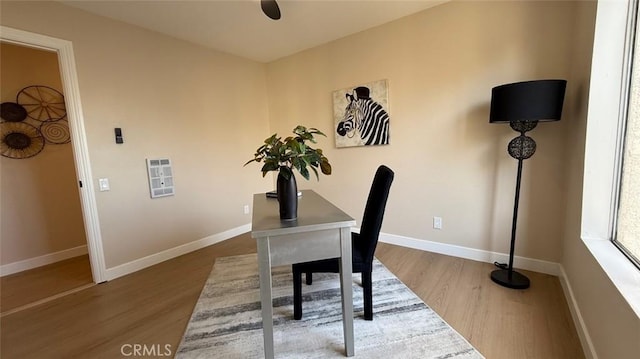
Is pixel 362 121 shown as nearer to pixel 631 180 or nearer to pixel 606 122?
pixel 606 122

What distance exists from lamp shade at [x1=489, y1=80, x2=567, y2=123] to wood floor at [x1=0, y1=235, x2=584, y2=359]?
1.32 m

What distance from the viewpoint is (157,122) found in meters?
2.94

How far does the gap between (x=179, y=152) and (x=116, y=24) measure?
1.37 meters

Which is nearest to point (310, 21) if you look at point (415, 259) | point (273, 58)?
point (273, 58)

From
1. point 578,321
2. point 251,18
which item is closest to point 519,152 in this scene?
point 578,321

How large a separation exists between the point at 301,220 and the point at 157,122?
8.07ft

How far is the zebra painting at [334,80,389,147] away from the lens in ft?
10.0

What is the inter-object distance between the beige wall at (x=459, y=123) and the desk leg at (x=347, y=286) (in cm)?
177

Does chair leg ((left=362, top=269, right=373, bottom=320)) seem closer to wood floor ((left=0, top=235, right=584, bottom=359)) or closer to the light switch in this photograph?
wood floor ((left=0, top=235, right=584, bottom=359))

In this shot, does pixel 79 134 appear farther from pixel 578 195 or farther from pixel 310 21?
pixel 578 195

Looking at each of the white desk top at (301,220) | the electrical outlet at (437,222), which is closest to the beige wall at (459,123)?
the electrical outlet at (437,222)

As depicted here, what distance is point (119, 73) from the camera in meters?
2.62

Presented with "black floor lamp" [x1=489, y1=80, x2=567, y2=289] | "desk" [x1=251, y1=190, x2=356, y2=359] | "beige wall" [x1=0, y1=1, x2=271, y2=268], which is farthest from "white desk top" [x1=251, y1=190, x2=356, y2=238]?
"beige wall" [x1=0, y1=1, x2=271, y2=268]

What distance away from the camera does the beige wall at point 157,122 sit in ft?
7.97
